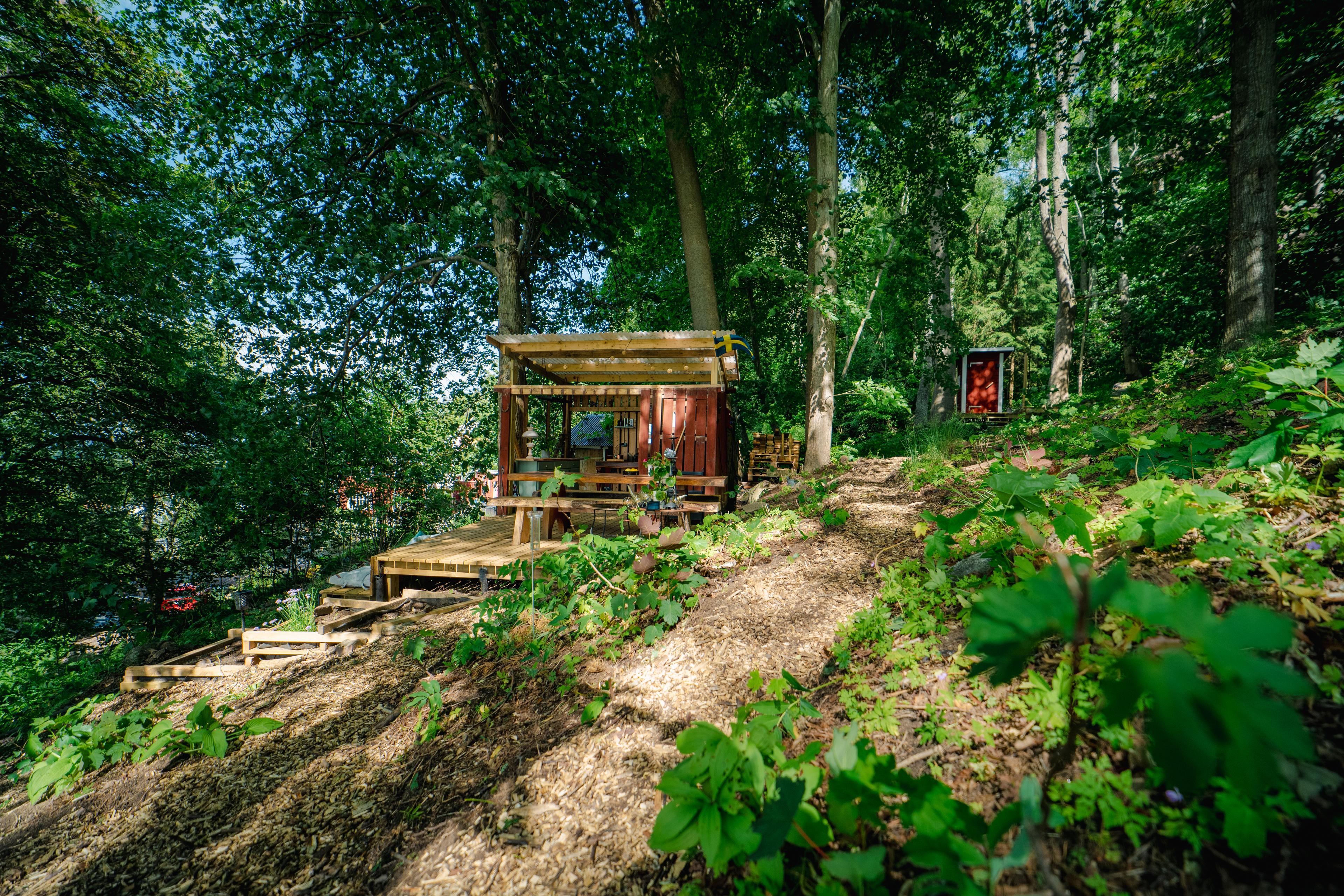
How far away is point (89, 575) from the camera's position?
22.1 feet

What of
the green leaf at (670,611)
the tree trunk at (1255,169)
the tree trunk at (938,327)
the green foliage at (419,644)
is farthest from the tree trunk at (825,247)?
the green foliage at (419,644)

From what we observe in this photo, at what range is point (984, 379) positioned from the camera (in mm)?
16203

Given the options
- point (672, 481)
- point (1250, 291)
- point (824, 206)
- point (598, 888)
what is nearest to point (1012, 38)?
point (824, 206)

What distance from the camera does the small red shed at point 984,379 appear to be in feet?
52.6

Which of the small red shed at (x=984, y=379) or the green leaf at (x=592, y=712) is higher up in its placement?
the small red shed at (x=984, y=379)

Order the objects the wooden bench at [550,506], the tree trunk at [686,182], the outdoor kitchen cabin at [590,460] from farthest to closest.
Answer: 1. the tree trunk at [686,182]
2. the wooden bench at [550,506]
3. the outdoor kitchen cabin at [590,460]

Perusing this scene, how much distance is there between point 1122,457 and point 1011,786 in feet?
7.39

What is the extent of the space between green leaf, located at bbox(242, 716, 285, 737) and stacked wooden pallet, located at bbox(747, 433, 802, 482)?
34.6 ft

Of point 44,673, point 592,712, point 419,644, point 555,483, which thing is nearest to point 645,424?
point 555,483

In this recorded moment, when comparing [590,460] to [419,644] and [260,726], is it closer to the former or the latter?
[419,644]

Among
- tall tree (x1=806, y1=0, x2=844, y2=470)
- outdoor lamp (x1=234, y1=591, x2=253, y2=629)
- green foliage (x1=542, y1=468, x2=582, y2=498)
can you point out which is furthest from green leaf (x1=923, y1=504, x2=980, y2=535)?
outdoor lamp (x1=234, y1=591, x2=253, y2=629)

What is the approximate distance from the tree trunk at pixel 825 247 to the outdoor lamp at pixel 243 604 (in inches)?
337

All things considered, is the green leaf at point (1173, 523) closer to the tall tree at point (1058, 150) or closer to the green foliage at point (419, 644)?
the green foliage at point (419, 644)

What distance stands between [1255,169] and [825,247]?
418 centimetres
